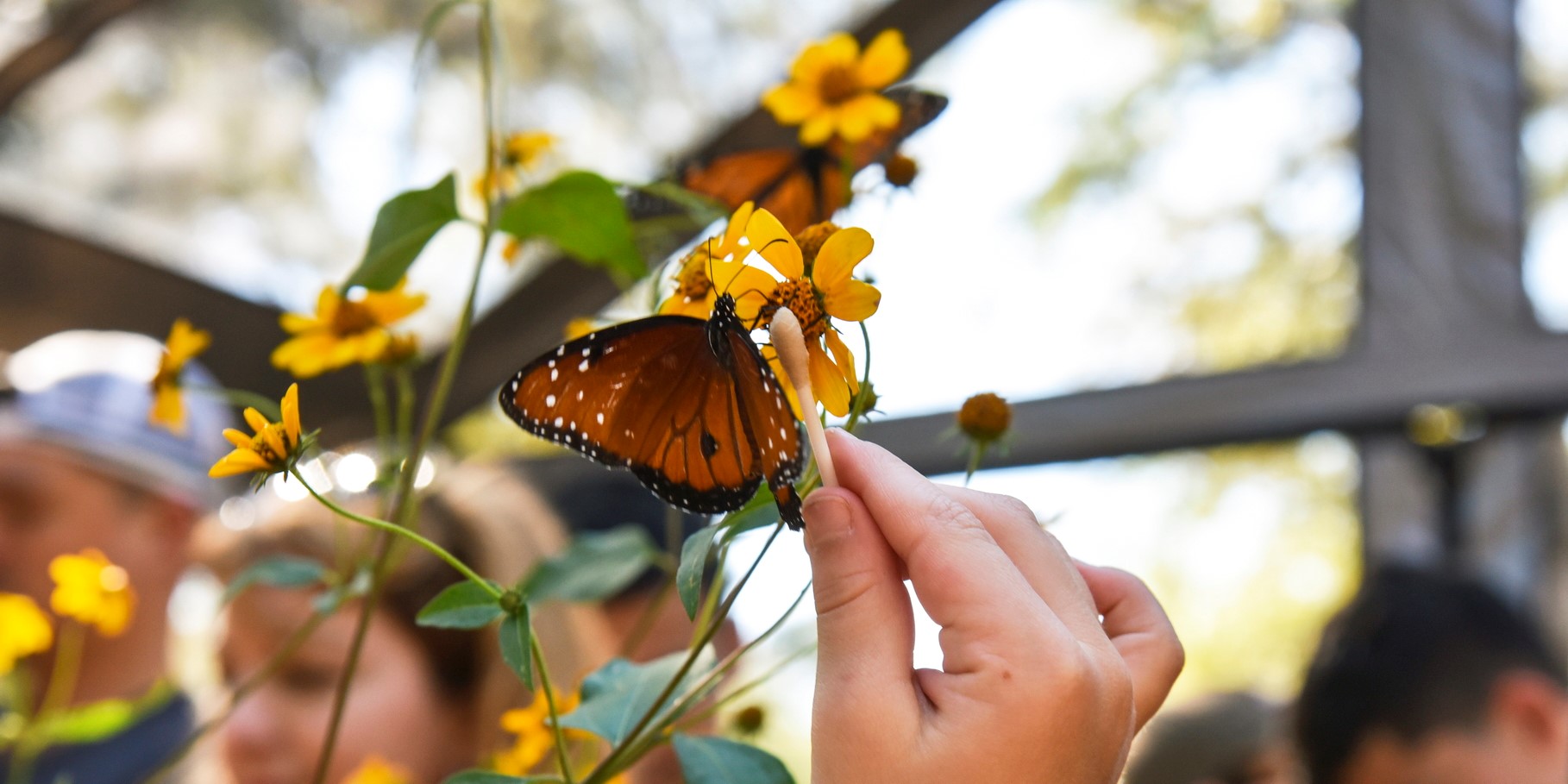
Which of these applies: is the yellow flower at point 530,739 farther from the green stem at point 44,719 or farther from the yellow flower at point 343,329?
the green stem at point 44,719

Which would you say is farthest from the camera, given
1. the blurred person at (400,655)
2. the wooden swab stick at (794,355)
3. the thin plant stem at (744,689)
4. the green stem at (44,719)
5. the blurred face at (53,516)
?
the blurred face at (53,516)

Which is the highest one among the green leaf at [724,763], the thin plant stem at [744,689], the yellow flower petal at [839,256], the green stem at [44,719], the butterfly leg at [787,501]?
the yellow flower petal at [839,256]

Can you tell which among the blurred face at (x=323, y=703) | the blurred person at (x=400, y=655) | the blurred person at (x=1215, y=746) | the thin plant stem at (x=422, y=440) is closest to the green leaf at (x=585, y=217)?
the thin plant stem at (x=422, y=440)

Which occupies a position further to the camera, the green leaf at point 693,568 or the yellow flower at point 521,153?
the yellow flower at point 521,153

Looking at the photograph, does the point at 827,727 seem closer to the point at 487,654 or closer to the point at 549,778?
the point at 549,778

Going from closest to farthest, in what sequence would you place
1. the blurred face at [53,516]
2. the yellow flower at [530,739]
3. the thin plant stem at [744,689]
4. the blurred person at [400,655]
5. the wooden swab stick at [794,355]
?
the wooden swab stick at [794,355]
the thin plant stem at [744,689]
the yellow flower at [530,739]
the blurred person at [400,655]
the blurred face at [53,516]

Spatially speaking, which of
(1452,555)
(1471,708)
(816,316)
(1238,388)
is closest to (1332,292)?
(1238,388)

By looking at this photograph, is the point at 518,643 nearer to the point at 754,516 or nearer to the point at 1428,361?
the point at 754,516

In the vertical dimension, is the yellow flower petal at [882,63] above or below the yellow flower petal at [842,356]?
above
